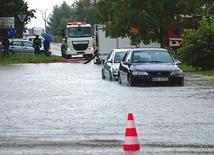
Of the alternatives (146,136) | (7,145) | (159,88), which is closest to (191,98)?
(159,88)

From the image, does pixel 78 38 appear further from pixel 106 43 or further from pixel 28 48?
pixel 106 43

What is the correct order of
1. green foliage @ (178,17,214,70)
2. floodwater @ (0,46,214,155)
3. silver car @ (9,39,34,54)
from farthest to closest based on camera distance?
1. silver car @ (9,39,34,54)
2. green foliage @ (178,17,214,70)
3. floodwater @ (0,46,214,155)

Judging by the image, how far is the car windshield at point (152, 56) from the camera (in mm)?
29234

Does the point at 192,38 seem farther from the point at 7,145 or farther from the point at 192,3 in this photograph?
the point at 7,145

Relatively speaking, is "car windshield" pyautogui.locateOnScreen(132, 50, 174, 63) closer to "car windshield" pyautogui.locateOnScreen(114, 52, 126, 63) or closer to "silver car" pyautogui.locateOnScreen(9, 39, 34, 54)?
"car windshield" pyautogui.locateOnScreen(114, 52, 126, 63)

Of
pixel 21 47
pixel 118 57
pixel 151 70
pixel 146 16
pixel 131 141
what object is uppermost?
pixel 131 141

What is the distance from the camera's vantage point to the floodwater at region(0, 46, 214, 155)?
12.0m

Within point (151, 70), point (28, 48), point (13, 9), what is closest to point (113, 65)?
point (151, 70)

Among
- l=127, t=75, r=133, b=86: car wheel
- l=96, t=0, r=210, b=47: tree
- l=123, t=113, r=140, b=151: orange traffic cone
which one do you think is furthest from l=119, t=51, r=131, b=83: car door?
l=96, t=0, r=210, b=47: tree

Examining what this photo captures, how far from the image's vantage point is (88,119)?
53.9 ft

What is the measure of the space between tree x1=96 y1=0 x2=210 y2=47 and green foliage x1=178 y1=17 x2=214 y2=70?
37.8ft

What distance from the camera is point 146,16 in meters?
53.8

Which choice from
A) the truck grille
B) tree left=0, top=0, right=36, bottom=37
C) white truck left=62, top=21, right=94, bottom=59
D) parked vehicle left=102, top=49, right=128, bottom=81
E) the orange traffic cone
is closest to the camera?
the orange traffic cone

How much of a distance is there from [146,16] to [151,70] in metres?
26.4
